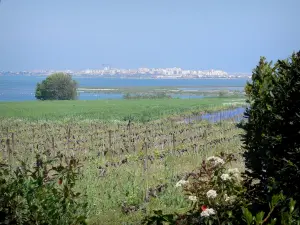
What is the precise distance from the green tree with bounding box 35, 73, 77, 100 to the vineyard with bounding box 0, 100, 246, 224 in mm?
523

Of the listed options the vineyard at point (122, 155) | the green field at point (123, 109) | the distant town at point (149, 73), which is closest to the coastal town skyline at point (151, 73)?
the distant town at point (149, 73)

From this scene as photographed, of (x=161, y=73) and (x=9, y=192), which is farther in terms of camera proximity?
(x=161, y=73)

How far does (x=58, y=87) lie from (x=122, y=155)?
1624 millimetres

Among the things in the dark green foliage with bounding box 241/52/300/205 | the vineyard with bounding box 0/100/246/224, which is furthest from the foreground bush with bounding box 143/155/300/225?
the vineyard with bounding box 0/100/246/224

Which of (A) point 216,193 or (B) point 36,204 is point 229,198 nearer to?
(A) point 216,193

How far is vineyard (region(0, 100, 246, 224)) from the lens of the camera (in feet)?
11.3

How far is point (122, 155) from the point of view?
665 centimetres

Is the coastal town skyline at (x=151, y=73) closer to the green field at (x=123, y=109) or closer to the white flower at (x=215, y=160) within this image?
the white flower at (x=215, y=160)

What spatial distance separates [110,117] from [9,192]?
9.77m

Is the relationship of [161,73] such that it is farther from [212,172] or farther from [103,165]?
[103,165]

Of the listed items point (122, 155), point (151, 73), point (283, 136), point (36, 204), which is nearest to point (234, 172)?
point (283, 136)

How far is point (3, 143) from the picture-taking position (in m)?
4.73

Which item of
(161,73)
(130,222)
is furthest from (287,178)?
(161,73)

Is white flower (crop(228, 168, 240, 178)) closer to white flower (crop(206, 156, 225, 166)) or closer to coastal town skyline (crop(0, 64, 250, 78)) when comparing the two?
white flower (crop(206, 156, 225, 166))
